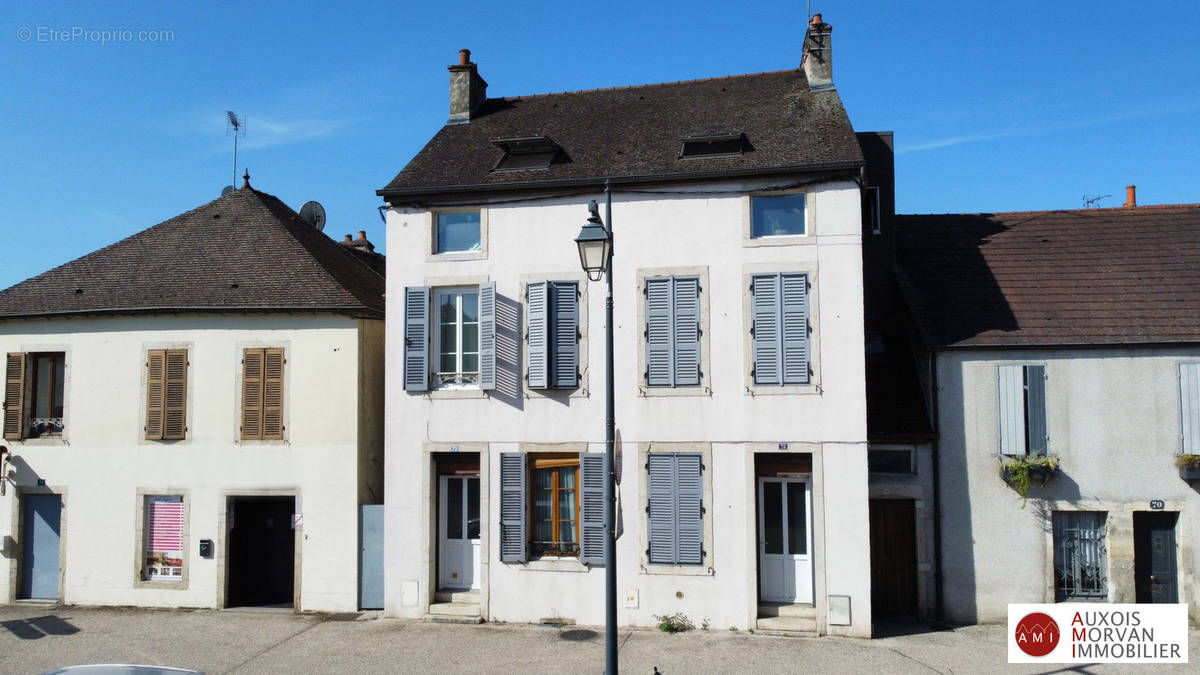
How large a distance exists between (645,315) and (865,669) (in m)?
5.80

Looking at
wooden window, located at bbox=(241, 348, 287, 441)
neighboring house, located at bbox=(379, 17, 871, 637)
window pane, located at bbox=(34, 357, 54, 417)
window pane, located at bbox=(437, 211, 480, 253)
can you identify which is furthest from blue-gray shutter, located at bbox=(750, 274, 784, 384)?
window pane, located at bbox=(34, 357, 54, 417)

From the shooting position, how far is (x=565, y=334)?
13461mm

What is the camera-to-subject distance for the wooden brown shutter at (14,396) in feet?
50.0

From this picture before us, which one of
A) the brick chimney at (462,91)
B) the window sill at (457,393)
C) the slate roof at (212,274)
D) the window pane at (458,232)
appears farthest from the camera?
the brick chimney at (462,91)

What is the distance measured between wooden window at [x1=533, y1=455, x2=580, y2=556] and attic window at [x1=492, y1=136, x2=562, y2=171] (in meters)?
4.90

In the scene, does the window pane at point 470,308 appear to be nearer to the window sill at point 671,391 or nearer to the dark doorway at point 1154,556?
the window sill at point 671,391

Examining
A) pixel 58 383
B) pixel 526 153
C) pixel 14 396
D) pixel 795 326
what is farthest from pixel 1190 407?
pixel 14 396

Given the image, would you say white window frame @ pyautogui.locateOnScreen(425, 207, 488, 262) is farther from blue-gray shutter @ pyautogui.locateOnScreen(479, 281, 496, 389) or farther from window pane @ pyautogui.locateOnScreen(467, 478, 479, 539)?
window pane @ pyautogui.locateOnScreen(467, 478, 479, 539)

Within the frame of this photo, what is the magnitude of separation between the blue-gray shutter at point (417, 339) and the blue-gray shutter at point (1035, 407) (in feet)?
31.1

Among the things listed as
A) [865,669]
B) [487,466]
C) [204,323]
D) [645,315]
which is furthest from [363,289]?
[865,669]

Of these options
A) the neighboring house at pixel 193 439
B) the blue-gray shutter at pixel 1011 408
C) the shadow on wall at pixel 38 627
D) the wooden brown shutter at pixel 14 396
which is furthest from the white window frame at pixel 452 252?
the blue-gray shutter at pixel 1011 408

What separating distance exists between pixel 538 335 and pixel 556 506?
2706mm

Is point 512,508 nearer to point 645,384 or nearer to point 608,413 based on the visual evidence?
point 645,384

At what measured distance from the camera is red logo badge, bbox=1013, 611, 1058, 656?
11328 millimetres
